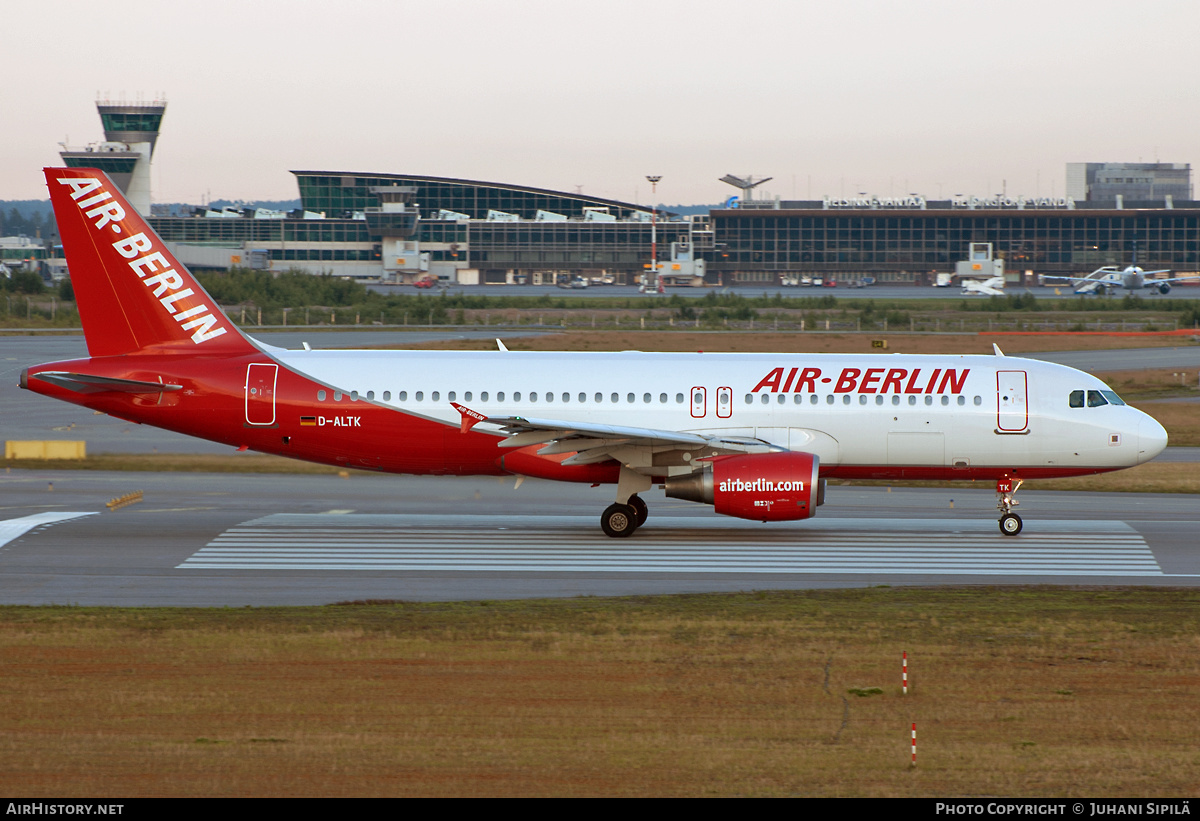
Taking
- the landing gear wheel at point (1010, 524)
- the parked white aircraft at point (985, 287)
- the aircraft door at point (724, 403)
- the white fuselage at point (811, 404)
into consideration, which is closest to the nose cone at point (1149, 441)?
the white fuselage at point (811, 404)

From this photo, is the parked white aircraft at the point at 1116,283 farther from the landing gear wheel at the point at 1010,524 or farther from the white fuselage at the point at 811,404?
the landing gear wheel at the point at 1010,524

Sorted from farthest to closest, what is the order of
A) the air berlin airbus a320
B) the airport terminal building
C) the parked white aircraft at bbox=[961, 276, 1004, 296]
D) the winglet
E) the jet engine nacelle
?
1. the airport terminal building
2. the parked white aircraft at bbox=[961, 276, 1004, 296]
3. the air berlin airbus a320
4. the winglet
5. the jet engine nacelle

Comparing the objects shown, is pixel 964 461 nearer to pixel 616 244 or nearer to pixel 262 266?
pixel 262 266

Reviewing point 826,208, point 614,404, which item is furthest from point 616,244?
point 614,404

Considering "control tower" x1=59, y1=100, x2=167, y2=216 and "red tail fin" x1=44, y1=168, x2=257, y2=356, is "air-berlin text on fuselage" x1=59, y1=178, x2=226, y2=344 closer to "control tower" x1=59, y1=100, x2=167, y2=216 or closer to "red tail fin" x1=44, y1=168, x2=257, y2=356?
"red tail fin" x1=44, y1=168, x2=257, y2=356

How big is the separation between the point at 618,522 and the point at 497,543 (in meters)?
2.77

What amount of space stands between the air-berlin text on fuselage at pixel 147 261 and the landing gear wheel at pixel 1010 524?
1850 cm

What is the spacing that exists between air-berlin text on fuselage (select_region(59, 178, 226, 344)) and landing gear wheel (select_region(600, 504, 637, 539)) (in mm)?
9946

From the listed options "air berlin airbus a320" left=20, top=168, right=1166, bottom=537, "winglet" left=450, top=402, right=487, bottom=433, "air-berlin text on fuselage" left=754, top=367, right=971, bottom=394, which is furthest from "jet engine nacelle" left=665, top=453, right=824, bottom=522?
"winglet" left=450, top=402, right=487, bottom=433

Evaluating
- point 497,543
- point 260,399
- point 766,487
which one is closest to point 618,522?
point 497,543

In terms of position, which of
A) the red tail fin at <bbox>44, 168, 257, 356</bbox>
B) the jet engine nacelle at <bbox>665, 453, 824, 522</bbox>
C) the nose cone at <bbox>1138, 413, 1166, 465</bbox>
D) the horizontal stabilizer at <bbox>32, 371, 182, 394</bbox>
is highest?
the red tail fin at <bbox>44, 168, 257, 356</bbox>

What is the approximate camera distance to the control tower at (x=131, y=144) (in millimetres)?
146250

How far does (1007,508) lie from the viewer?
2725cm

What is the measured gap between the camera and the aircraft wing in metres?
24.9
